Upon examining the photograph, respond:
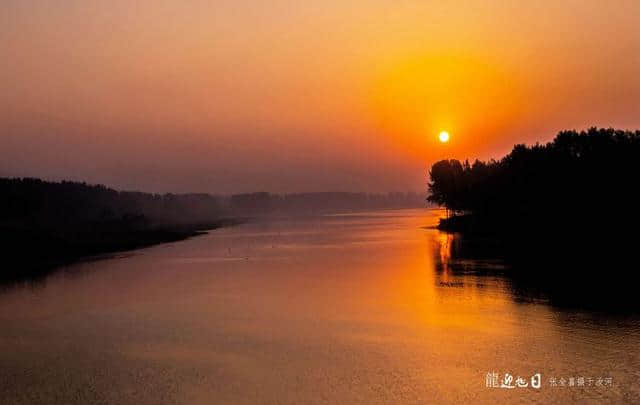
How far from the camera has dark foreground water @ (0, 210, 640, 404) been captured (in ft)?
80.4

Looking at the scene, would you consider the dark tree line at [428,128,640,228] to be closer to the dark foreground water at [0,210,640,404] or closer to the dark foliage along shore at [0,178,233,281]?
the dark foreground water at [0,210,640,404]

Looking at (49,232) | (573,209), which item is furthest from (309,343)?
(49,232)

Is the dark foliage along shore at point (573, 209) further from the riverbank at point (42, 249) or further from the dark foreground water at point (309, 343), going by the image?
the riverbank at point (42, 249)

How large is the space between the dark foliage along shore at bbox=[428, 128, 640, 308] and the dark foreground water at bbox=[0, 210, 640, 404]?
1282 centimetres

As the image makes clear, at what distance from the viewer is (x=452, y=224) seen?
14488 cm

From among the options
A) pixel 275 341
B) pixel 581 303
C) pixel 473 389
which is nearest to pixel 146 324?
pixel 275 341

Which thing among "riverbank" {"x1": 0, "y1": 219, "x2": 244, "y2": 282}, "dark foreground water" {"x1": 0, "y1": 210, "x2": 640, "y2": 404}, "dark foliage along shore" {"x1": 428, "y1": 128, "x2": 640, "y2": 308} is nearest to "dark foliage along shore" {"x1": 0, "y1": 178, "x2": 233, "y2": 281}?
"riverbank" {"x1": 0, "y1": 219, "x2": 244, "y2": 282}

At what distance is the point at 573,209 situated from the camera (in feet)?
279

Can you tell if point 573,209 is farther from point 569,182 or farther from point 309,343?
point 309,343

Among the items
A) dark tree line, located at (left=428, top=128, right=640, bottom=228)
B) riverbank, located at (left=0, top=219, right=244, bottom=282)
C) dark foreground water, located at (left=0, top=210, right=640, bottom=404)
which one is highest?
dark tree line, located at (left=428, top=128, right=640, bottom=228)

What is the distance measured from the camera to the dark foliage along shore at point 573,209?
6178 cm

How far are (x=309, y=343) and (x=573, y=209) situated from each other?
6701cm

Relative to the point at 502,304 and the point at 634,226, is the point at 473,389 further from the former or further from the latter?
the point at 634,226

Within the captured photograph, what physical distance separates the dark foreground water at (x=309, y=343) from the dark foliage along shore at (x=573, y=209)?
1282 cm
